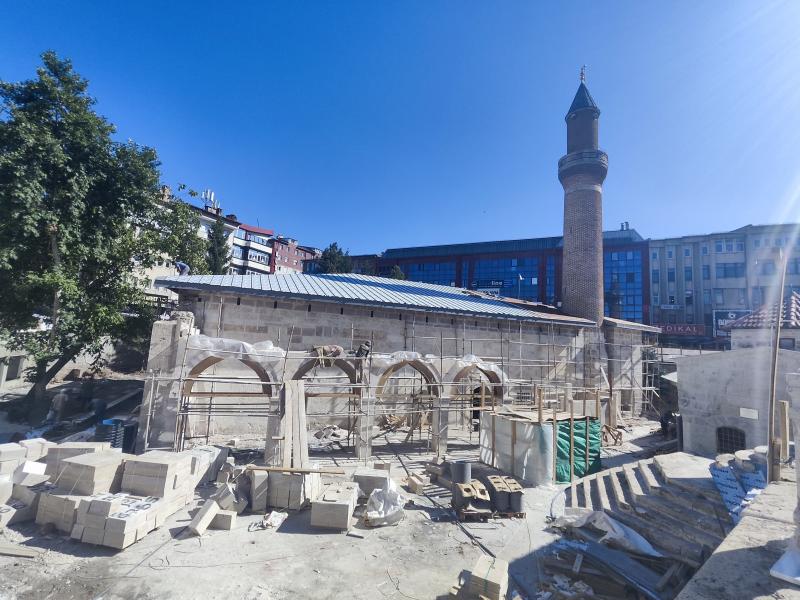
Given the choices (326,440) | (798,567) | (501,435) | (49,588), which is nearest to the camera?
(798,567)

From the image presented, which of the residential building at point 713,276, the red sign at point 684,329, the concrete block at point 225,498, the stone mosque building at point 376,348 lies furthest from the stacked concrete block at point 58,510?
the residential building at point 713,276

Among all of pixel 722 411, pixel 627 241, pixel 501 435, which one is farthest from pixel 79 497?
pixel 627 241

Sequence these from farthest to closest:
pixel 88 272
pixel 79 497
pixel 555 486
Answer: pixel 88 272, pixel 555 486, pixel 79 497

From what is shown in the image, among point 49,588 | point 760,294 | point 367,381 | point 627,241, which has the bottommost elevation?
point 49,588

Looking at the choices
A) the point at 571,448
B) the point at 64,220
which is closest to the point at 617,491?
the point at 571,448

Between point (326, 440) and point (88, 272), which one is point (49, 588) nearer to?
point (326, 440)

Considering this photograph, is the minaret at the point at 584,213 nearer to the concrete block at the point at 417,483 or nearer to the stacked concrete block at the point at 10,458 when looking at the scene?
the concrete block at the point at 417,483

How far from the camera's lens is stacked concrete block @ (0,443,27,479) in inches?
308

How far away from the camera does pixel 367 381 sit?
11.6 m

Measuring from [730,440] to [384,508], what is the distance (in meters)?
11.0

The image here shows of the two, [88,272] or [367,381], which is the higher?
[88,272]

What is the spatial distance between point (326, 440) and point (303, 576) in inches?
298

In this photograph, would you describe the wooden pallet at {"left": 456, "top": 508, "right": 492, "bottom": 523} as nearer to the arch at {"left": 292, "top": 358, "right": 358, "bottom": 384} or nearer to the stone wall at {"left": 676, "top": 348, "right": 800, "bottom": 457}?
the arch at {"left": 292, "top": 358, "right": 358, "bottom": 384}

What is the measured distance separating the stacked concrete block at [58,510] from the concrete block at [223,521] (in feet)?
7.03
